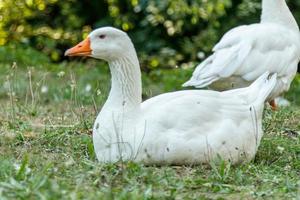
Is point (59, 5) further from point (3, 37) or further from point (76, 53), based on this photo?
point (76, 53)

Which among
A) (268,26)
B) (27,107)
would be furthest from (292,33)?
(27,107)

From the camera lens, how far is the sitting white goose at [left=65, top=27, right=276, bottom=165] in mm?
6828

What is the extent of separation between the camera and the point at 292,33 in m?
9.85

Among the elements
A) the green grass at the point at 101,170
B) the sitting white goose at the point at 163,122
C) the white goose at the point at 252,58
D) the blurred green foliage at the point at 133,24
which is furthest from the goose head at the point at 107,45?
the blurred green foliage at the point at 133,24

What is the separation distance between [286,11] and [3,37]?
787 centimetres

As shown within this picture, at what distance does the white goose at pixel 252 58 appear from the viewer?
9.22 metres

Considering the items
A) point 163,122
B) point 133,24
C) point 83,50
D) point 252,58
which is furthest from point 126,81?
point 133,24

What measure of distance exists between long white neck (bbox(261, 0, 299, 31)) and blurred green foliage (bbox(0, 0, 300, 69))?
Answer: 4975 mm

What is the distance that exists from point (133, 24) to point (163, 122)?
976 centimetres

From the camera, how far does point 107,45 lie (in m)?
7.21

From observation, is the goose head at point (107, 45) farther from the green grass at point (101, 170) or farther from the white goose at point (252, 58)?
the white goose at point (252, 58)

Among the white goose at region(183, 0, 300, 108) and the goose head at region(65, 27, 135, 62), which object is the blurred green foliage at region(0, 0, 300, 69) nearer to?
the white goose at region(183, 0, 300, 108)

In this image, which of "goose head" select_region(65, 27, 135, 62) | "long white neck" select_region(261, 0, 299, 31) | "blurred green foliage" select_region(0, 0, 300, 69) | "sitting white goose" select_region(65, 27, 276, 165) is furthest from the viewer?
"blurred green foliage" select_region(0, 0, 300, 69)

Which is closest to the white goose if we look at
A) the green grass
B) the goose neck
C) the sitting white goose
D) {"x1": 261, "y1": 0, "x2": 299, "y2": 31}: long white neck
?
{"x1": 261, "y1": 0, "x2": 299, "y2": 31}: long white neck
